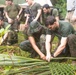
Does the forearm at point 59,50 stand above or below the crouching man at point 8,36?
below

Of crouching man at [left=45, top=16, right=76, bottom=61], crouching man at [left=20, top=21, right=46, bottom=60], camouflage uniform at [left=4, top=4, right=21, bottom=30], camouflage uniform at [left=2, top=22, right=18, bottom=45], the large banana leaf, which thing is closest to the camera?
the large banana leaf

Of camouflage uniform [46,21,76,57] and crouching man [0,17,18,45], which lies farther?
crouching man [0,17,18,45]

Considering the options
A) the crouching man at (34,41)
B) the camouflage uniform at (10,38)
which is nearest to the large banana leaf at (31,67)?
the crouching man at (34,41)

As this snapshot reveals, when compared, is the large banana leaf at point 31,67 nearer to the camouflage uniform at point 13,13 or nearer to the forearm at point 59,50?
the forearm at point 59,50

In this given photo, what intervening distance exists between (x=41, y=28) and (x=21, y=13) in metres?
3.79

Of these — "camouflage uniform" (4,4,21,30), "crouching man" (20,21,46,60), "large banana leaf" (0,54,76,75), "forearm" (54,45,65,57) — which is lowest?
"large banana leaf" (0,54,76,75)

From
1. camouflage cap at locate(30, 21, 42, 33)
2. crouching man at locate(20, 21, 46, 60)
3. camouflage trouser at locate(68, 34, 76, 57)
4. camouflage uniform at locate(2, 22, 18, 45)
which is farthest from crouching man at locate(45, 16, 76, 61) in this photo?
camouflage uniform at locate(2, 22, 18, 45)

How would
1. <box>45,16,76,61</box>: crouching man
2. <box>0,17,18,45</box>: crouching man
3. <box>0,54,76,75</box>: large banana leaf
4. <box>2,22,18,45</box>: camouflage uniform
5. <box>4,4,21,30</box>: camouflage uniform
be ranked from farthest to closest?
<box>4,4,21,30</box>: camouflage uniform, <box>2,22,18,45</box>: camouflage uniform, <box>0,17,18,45</box>: crouching man, <box>45,16,76,61</box>: crouching man, <box>0,54,76,75</box>: large banana leaf

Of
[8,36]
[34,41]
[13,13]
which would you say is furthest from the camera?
[13,13]

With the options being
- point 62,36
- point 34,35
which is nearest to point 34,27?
point 34,35

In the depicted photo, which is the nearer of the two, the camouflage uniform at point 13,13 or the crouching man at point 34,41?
the crouching man at point 34,41

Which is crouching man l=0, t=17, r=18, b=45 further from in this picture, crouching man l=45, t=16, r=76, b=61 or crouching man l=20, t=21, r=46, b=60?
crouching man l=45, t=16, r=76, b=61

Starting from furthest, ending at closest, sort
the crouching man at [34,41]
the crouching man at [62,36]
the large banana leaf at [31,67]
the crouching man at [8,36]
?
the crouching man at [8,36] → the crouching man at [34,41] → the crouching man at [62,36] → the large banana leaf at [31,67]

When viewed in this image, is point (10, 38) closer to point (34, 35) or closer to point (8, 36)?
point (8, 36)
